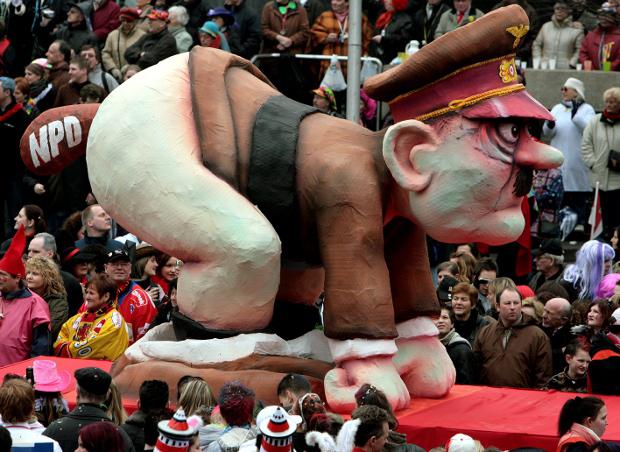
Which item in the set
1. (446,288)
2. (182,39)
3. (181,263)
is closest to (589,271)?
(446,288)

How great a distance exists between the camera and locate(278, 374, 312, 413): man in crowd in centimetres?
790

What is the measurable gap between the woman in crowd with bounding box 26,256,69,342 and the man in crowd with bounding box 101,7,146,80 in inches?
214

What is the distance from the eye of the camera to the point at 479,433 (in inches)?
323

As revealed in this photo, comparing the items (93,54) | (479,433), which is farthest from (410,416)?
(93,54)

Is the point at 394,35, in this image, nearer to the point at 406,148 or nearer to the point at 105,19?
the point at 105,19

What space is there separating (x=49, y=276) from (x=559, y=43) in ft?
A: 22.1

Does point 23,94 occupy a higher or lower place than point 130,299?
higher

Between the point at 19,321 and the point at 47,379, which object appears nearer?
the point at 47,379

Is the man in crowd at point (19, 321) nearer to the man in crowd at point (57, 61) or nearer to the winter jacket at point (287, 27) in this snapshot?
the man in crowd at point (57, 61)

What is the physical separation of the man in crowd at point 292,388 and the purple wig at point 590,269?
3.59 m

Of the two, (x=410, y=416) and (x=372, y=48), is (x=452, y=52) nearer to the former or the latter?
(x=410, y=416)

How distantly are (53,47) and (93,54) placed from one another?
29.9 inches

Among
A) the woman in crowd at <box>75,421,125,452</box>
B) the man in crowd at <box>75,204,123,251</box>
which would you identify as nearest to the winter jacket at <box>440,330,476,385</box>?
the man in crowd at <box>75,204,123,251</box>

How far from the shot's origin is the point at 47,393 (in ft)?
25.6
